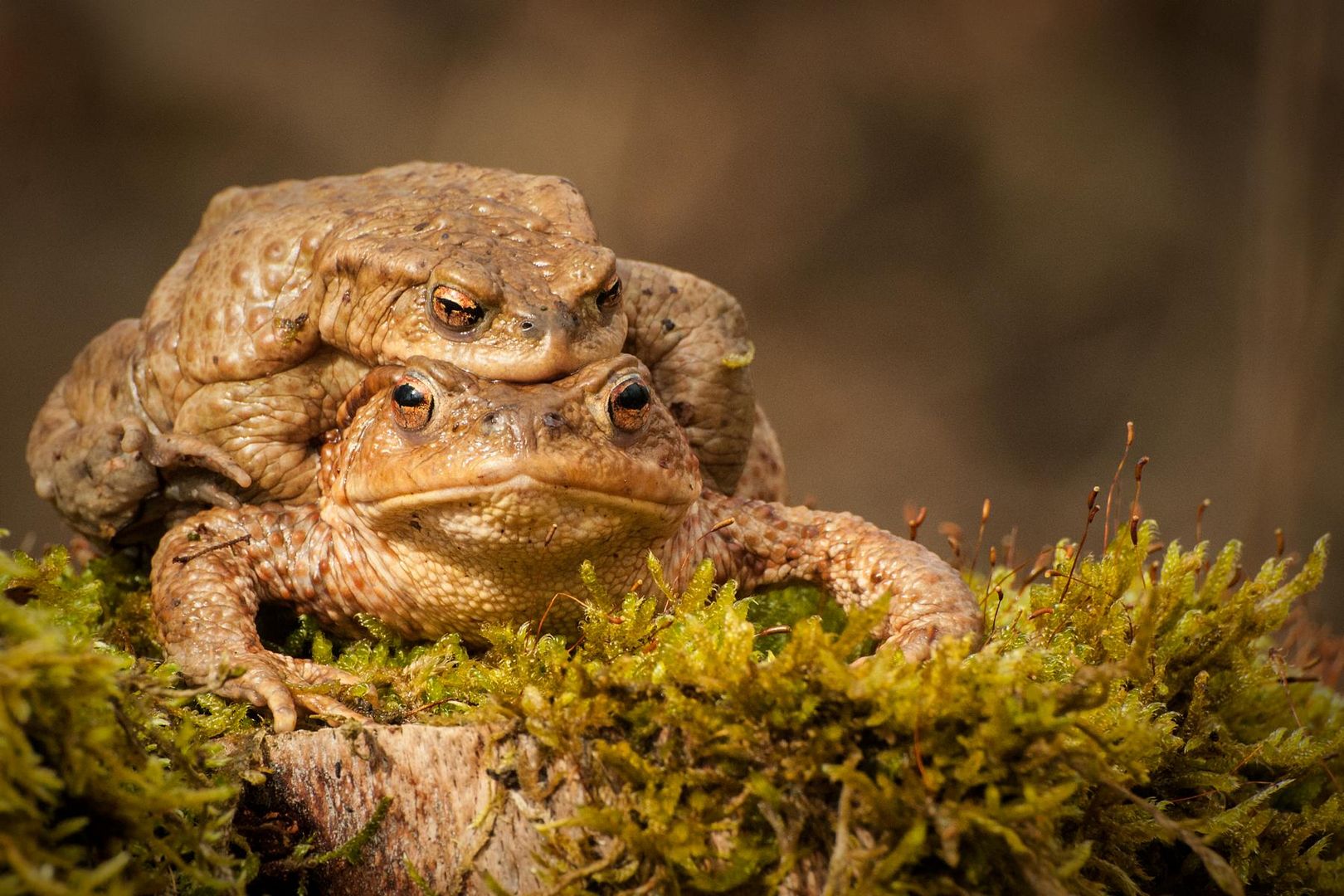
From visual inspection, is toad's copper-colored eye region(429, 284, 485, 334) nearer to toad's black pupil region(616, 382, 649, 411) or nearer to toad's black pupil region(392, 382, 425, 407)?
toad's black pupil region(392, 382, 425, 407)

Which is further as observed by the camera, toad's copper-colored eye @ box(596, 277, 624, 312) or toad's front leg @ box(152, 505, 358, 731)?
toad's copper-colored eye @ box(596, 277, 624, 312)

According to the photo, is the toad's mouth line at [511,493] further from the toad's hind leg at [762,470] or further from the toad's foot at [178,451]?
the toad's hind leg at [762,470]

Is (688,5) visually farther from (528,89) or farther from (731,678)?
(731,678)

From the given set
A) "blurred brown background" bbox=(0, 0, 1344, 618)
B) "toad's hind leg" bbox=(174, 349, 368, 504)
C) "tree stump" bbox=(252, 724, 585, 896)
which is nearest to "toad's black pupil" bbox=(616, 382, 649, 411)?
"tree stump" bbox=(252, 724, 585, 896)

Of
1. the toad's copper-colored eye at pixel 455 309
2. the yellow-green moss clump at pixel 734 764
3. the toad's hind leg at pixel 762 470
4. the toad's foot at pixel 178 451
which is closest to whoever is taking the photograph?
the yellow-green moss clump at pixel 734 764

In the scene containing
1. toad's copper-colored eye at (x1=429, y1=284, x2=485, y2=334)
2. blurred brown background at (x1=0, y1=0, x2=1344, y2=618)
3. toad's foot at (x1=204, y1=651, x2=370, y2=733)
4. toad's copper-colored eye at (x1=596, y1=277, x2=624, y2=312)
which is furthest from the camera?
blurred brown background at (x1=0, y1=0, x2=1344, y2=618)

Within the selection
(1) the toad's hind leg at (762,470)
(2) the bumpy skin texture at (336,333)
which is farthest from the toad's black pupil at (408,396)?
(1) the toad's hind leg at (762,470)

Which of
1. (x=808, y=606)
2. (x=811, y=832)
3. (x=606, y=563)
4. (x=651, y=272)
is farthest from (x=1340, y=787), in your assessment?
(x=651, y=272)
